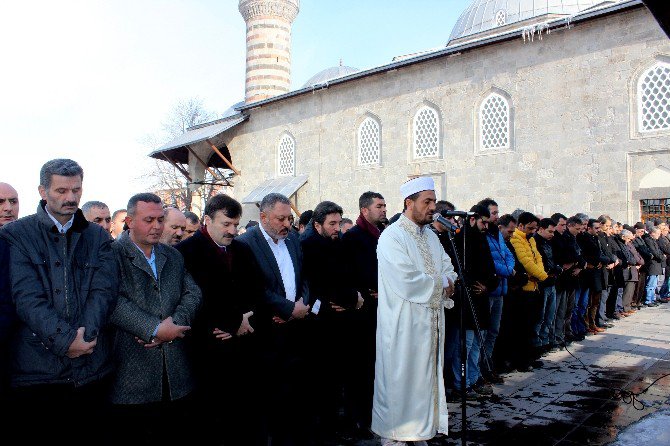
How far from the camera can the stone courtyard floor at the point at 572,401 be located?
4.60 metres

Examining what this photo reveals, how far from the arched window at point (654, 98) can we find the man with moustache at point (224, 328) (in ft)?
45.1

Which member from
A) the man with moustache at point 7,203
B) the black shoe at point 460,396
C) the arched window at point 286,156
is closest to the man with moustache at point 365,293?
the black shoe at point 460,396

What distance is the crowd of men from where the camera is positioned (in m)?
2.95

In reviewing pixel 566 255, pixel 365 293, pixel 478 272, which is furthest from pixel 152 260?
pixel 566 255

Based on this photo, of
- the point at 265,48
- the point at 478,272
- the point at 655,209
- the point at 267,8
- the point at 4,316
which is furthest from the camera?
the point at 265,48

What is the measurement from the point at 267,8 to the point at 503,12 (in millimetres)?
12359

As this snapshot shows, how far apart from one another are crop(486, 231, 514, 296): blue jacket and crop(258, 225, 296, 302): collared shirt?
9.59 ft

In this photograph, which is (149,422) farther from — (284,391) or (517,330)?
(517,330)

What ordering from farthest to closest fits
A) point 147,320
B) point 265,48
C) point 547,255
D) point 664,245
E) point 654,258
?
point 265,48 → point 664,245 → point 654,258 → point 547,255 → point 147,320

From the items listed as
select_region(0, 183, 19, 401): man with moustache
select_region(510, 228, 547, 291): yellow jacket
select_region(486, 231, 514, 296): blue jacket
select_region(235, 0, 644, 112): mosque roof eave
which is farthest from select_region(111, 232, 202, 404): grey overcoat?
select_region(235, 0, 644, 112): mosque roof eave

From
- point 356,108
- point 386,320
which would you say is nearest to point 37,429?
point 386,320

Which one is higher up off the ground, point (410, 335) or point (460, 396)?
point (410, 335)

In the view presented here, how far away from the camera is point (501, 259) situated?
6.43 m

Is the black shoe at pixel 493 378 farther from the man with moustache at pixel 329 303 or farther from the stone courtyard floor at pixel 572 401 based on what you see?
the man with moustache at pixel 329 303
